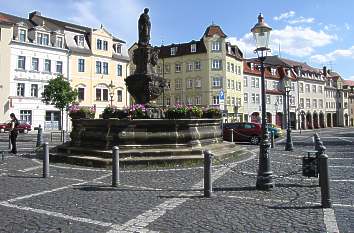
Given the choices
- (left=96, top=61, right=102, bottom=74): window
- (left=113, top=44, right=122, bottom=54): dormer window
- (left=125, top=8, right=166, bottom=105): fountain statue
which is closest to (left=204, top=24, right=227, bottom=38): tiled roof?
(left=113, top=44, right=122, bottom=54): dormer window

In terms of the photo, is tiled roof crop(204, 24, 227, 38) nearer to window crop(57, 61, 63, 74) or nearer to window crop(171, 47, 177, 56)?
window crop(171, 47, 177, 56)

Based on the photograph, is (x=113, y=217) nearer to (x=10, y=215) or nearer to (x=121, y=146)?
(x=10, y=215)

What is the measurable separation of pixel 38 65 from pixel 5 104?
270 inches

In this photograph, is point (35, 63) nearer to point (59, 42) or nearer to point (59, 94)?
point (59, 42)

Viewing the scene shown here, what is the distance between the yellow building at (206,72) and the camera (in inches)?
2496

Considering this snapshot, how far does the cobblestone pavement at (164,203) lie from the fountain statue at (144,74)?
583cm

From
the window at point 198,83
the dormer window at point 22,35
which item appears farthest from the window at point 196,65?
the dormer window at point 22,35

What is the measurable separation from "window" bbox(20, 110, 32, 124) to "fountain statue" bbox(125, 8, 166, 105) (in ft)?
114

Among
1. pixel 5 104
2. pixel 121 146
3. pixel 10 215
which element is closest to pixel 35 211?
pixel 10 215

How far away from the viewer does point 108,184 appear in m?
9.16

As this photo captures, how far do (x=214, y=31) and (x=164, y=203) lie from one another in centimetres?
5912

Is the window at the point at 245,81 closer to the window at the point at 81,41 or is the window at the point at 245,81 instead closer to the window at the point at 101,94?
the window at the point at 101,94

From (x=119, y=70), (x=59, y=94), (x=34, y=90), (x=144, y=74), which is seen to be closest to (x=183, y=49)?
(x=119, y=70)

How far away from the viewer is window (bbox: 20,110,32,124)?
4728 cm
